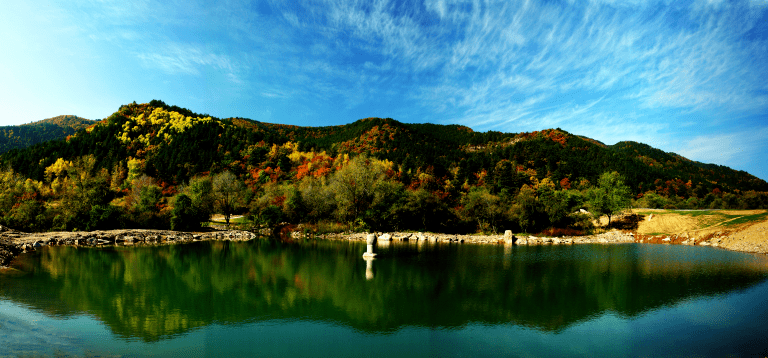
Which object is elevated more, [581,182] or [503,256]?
[581,182]

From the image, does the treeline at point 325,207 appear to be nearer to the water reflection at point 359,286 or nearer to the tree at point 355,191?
the tree at point 355,191

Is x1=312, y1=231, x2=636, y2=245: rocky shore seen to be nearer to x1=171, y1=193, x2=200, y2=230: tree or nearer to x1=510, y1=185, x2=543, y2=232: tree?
x1=510, y1=185, x2=543, y2=232: tree

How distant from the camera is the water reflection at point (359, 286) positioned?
12.4m

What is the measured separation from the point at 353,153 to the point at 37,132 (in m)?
147

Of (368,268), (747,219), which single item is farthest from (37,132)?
(747,219)

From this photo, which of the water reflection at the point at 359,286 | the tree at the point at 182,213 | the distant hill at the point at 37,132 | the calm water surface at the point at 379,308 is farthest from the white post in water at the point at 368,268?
the distant hill at the point at 37,132

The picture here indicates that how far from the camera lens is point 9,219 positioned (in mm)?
39500

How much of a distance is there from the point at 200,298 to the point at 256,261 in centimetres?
1039

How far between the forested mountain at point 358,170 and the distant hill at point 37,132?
5901 centimetres

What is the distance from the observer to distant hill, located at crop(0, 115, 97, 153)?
5162 inches

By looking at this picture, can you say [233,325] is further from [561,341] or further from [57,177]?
[57,177]

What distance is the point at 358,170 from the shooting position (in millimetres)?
50188

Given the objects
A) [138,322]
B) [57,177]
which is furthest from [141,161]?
[138,322]

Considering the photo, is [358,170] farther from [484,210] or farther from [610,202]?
[610,202]
